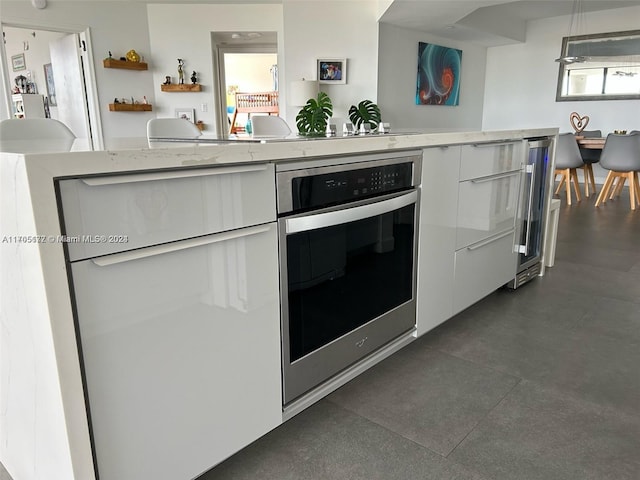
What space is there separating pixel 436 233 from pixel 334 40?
438 cm

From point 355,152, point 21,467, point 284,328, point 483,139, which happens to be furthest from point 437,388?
point 21,467

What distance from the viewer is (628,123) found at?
22.7ft

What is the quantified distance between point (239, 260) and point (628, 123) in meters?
7.70

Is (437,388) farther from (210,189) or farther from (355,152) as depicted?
(210,189)

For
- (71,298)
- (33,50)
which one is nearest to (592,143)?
(71,298)

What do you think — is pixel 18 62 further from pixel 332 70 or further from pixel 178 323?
pixel 178 323

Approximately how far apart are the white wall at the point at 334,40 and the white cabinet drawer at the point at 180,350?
4896mm

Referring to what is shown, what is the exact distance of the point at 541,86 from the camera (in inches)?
301

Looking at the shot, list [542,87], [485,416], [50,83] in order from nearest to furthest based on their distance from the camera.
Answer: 1. [485,416]
2. [50,83]
3. [542,87]

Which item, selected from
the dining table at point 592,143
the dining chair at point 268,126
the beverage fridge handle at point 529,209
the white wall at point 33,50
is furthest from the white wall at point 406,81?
the white wall at point 33,50

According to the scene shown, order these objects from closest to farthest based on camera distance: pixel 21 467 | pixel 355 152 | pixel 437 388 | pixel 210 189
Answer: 1. pixel 210 189
2. pixel 21 467
3. pixel 355 152
4. pixel 437 388

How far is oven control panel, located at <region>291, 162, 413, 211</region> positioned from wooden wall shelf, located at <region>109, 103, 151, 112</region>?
5078mm

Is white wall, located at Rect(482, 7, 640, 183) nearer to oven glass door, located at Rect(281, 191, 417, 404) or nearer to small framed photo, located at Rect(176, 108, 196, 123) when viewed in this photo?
small framed photo, located at Rect(176, 108, 196, 123)

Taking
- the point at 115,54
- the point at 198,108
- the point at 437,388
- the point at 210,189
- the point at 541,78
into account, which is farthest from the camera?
the point at 541,78
